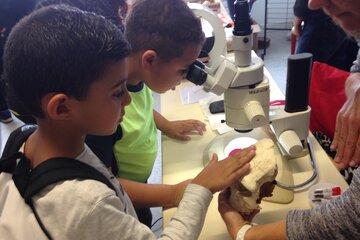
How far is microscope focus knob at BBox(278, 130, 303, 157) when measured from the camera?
Result: 100 cm

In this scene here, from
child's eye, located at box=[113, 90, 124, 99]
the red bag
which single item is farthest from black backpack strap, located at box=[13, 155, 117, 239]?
the red bag

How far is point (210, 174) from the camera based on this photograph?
2.77 feet

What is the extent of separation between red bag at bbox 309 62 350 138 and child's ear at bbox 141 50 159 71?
0.54m

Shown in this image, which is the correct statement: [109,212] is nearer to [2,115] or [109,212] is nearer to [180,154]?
[180,154]

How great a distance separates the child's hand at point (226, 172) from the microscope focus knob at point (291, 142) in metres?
0.20

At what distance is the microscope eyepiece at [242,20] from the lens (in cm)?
82

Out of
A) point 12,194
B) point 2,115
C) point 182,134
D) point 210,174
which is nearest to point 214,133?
point 182,134

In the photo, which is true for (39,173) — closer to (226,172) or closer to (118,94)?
(118,94)

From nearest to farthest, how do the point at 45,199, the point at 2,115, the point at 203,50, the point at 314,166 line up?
1. the point at 45,199
2. the point at 314,166
3. the point at 203,50
4. the point at 2,115

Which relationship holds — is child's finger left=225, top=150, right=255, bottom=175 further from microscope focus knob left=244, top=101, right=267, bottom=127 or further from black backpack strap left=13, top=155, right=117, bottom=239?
black backpack strap left=13, top=155, right=117, bottom=239

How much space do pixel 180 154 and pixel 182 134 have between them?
9 cm

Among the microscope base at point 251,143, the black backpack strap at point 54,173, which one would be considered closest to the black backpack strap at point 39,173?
the black backpack strap at point 54,173

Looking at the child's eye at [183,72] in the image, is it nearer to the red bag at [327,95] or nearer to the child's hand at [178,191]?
the child's hand at [178,191]

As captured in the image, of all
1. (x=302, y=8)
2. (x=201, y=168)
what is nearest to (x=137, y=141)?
(x=201, y=168)
